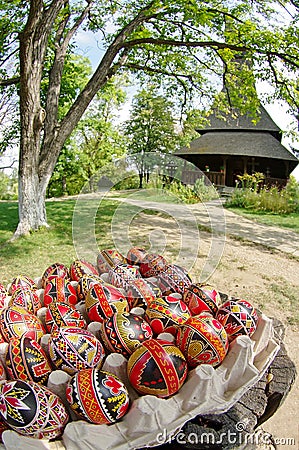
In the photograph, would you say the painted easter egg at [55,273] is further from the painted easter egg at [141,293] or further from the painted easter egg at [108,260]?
the painted easter egg at [141,293]

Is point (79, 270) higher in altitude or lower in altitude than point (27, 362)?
higher

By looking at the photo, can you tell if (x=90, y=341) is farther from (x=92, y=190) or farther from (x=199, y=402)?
(x=92, y=190)

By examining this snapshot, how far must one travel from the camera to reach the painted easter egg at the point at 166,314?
7.94ft

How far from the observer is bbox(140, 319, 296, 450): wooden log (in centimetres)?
193

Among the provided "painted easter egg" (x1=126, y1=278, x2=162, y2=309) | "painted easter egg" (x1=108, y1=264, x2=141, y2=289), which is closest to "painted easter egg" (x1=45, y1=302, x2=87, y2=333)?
"painted easter egg" (x1=126, y1=278, x2=162, y2=309)

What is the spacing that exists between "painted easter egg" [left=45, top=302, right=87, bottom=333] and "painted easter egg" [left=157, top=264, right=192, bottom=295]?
720 millimetres

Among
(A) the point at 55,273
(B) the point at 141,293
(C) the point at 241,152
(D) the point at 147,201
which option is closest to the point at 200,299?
(B) the point at 141,293

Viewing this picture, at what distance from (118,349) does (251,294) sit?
152 inches

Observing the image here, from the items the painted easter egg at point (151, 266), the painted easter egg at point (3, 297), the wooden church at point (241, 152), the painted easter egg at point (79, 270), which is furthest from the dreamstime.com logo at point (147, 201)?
the wooden church at point (241, 152)

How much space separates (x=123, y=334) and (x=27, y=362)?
540 mm

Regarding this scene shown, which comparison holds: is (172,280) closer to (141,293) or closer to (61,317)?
(141,293)

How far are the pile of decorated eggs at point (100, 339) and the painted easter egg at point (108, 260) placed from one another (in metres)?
0.24

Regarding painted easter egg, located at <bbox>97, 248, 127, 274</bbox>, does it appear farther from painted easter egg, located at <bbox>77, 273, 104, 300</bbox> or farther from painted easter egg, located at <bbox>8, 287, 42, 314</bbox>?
painted easter egg, located at <bbox>8, 287, 42, 314</bbox>

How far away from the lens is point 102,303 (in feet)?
8.35
